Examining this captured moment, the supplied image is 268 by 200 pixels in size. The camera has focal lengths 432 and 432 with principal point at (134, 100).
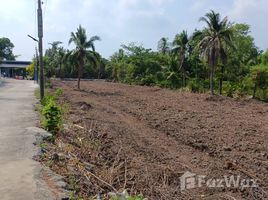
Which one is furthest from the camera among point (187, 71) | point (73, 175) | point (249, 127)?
point (187, 71)

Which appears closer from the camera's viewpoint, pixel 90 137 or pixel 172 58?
pixel 90 137

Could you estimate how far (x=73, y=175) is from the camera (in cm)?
849

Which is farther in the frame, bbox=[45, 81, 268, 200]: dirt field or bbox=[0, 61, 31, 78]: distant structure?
bbox=[0, 61, 31, 78]: distant structure

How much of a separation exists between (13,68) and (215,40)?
90800 millimetres

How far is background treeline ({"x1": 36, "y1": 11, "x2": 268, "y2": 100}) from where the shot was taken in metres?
43.1

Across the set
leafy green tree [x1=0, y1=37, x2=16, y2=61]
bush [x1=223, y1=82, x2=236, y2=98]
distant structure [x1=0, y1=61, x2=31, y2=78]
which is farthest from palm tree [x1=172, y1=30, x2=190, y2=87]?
leafy green tree [x1=0, y1=37, x2=16, y2=61]

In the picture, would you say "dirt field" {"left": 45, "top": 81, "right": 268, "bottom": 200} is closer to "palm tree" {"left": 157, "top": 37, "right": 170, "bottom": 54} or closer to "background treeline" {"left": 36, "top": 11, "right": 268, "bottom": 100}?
"background treeline" {"left": 36, "top": 11, "right": 268, "bottom": 100}

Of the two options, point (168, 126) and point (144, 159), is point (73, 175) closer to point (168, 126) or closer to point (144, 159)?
point (144, 159)

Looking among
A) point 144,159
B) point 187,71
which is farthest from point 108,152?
point 187,71

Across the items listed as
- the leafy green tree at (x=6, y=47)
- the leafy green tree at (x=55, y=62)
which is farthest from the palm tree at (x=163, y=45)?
the leafy green tree at (x=6, y=47)

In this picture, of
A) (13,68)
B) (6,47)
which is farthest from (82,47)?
(6,47)

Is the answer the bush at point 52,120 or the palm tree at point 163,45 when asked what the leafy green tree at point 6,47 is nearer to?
the palm tree at point 163,45

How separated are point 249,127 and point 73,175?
12.2 meters

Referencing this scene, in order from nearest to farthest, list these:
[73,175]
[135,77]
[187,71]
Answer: [73,175] → [187,71] → [135,77]
